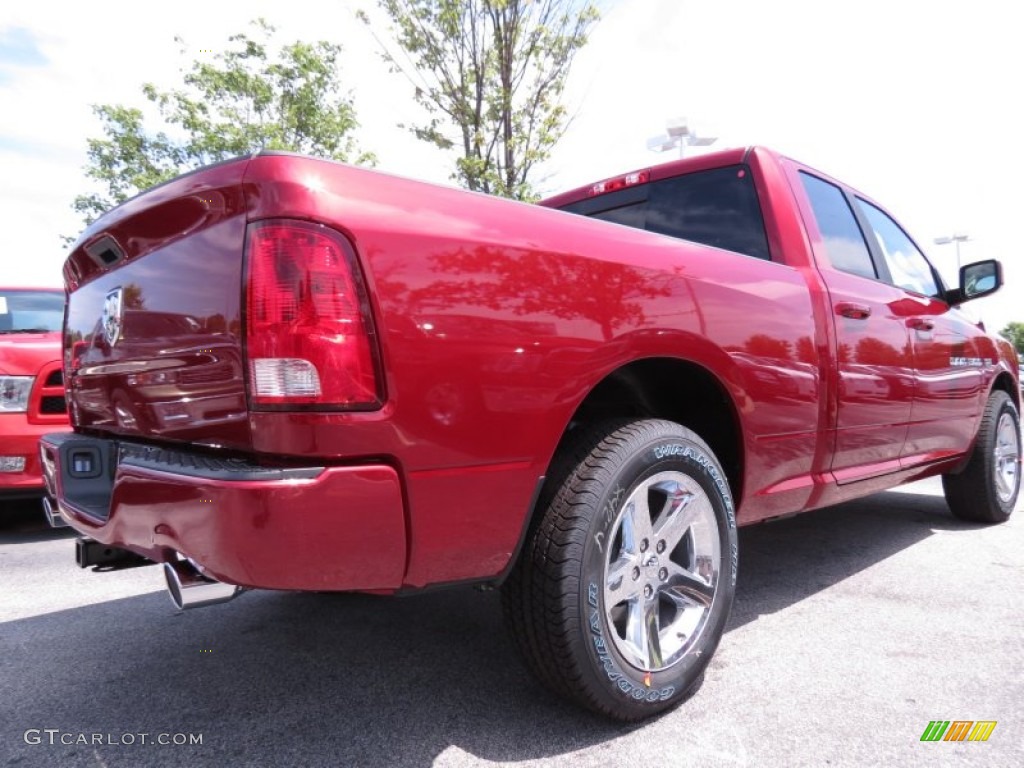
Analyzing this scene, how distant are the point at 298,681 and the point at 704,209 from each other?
2.41 m

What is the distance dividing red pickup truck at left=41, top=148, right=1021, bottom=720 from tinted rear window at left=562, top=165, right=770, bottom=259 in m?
0.30

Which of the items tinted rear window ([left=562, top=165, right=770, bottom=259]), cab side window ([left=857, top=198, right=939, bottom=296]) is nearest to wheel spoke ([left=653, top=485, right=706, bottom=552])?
tinted rear window ([left=562, top=165, right=770, bottom=259])

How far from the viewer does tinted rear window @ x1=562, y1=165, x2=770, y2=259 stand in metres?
2.76

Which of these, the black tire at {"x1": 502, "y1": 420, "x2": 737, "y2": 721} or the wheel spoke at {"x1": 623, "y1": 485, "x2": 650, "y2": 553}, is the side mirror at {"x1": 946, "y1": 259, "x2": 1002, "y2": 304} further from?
the wheel spoke at {"x1": 623, "y1": 485, "x2": 650, "y2": 553}

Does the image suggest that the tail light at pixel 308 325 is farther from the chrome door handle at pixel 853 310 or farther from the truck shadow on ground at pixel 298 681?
the chrome door handle at pixel 853 310

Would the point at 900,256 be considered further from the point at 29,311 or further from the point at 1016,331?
the point at 1016,331

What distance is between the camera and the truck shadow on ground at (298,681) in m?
1.77

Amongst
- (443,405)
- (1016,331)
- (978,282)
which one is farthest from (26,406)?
(1016,331)

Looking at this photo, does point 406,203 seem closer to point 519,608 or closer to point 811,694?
point 519,608

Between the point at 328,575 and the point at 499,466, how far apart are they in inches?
17.9

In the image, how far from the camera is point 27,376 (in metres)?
4.04

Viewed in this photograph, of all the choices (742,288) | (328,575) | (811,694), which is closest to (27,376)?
(328,575)

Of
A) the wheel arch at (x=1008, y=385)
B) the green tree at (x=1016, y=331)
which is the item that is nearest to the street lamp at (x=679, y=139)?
the wheel arch at (x=1008, y=385)

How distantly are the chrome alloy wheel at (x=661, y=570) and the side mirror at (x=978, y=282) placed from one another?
2.80 m
